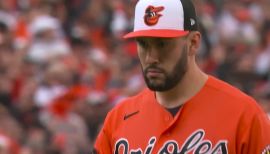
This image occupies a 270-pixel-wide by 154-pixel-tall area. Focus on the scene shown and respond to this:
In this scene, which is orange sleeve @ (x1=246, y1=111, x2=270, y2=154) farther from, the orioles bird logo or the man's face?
the orioles bird logo

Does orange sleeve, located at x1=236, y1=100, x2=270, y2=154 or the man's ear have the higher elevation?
the man's ear

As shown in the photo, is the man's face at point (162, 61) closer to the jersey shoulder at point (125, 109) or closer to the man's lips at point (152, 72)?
the man's lips at point (152, 72)

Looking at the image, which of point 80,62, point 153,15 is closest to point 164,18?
point 153,15

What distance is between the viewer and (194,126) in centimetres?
462

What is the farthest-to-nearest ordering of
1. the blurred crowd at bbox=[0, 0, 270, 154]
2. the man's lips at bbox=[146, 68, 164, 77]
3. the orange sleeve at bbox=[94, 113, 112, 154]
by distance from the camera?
the blurred crowd at bbox=[0, 0, 270, 154] < the orange sleeve at bbox=[94, 113, 112, 154] < the man's lips at bbox=[146, 68, 164, 77]

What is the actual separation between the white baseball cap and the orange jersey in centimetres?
36

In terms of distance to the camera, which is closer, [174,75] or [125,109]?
[174,75]

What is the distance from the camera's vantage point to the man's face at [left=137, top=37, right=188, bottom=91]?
446 centimetres

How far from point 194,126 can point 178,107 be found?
15 centimetres

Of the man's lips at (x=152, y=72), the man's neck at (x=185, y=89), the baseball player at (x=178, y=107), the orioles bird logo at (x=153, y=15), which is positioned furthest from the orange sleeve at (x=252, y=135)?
the orioles bird logo at (x=153, y=15)

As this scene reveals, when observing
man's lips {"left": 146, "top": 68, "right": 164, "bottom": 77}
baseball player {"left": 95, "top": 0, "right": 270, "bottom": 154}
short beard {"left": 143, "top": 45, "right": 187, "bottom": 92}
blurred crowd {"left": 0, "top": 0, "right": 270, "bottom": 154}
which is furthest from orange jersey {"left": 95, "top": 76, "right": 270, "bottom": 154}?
blurred crowd {"left": 0, "top": 0, "right": 270, "bottom": 154}

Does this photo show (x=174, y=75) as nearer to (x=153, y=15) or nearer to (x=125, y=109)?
(x=153, y=15)

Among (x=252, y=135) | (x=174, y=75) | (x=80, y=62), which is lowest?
(x=80, y=62)

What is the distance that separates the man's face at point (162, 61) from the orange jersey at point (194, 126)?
21 centimetres
